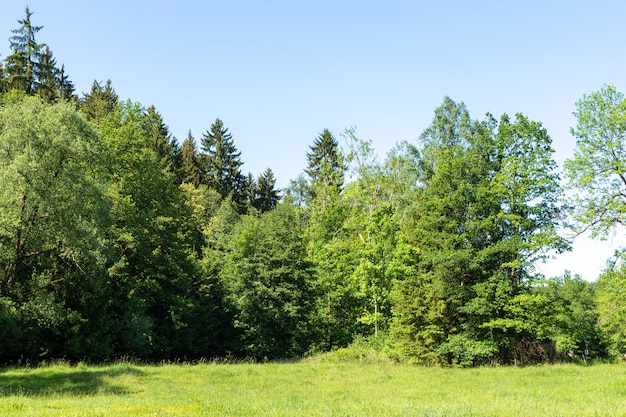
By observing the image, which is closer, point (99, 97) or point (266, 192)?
point (99, 97)

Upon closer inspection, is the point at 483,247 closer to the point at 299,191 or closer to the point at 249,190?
the point at 299,191

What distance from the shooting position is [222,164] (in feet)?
279

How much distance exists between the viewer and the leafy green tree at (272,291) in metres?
41.9

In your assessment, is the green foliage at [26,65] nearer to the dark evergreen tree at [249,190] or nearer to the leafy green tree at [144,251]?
the leafy green tree at [144,251]

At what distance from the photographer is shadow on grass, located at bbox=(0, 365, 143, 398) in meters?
18.8

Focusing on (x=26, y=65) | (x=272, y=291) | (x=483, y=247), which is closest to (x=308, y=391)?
(x=483, y=247)

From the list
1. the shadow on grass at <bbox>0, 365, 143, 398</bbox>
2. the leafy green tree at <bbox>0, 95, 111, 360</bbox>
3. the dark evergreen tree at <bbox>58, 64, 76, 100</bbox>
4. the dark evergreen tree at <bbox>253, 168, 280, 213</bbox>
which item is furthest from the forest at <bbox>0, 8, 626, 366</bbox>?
the dark evergreen tree at <bbox>253, 168, 280, 213</bbox>

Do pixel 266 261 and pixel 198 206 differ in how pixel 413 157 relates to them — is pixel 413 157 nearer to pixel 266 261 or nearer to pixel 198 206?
pixel 266 261

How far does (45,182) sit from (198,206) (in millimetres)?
36901

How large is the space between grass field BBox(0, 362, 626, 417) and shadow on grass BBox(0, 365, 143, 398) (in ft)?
0.14

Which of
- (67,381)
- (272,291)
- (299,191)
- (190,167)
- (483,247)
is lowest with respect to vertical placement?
(67,381)

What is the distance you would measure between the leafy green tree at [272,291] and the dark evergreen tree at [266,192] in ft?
136

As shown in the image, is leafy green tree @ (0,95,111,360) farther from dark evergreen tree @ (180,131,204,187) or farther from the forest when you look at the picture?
dark evergreen tree @ (180,131,204,187)

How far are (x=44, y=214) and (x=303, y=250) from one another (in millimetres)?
23213
